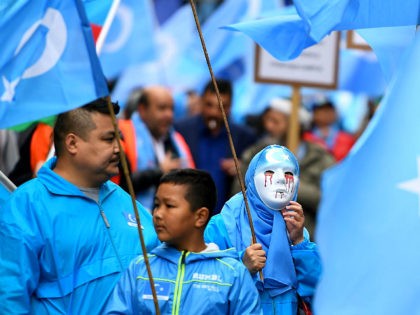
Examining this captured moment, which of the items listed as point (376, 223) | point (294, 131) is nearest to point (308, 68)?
point (294, 131)

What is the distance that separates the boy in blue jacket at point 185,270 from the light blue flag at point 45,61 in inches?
22.6

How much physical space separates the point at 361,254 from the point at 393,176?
33 centimetres

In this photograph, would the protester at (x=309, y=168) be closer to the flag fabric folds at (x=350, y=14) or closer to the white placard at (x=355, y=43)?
the white placard at (x=355, y=43)

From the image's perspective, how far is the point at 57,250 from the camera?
580 cm

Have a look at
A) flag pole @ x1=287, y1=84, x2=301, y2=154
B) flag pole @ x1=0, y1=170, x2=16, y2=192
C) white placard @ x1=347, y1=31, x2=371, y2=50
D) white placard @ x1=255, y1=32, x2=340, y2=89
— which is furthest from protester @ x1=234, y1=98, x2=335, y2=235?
flag pole @ x1=0, y1=170, x2=16, y2=192

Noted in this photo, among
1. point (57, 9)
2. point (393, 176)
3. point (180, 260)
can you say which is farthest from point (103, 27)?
point (393, 176)

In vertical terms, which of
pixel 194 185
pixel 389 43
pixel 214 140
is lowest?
pixel 214 140

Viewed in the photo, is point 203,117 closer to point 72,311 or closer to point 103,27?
point 103,27

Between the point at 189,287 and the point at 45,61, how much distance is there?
126 centimetres

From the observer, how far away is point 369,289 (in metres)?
4.88

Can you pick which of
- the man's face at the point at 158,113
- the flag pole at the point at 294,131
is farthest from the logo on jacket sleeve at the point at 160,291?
the flag pole at the point at 294,131

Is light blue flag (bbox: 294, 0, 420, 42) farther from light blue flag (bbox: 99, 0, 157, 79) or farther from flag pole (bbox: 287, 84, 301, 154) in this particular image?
light blue flag (bbox: 99, 0, 157, 79)

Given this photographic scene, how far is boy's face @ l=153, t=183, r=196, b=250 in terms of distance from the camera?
5.58 m

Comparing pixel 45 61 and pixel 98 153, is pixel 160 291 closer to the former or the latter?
Result: pixel 98 153
